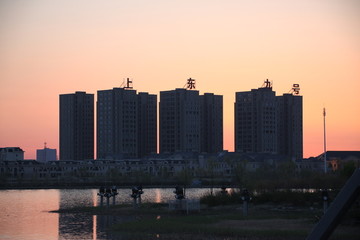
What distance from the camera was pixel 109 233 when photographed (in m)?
33.9

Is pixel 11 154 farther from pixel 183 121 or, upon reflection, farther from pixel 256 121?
pixel 256 121

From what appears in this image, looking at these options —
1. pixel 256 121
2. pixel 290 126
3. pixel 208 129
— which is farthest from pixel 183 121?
pixel 290 126

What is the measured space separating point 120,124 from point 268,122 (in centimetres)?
4100

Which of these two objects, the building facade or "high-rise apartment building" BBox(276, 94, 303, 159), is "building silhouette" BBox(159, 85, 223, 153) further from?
the building facade

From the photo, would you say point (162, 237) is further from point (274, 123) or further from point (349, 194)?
point (274, 123)

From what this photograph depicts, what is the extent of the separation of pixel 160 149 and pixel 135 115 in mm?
12026

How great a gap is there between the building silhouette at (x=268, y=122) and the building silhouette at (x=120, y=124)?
28.1 metres

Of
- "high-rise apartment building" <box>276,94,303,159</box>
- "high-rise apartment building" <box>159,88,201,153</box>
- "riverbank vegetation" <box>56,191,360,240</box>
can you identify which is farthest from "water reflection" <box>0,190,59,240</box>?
"high-rise apartment building" <box>276,94,303,159</box>

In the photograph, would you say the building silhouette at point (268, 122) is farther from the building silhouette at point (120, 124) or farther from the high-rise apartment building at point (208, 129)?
the building silhouette at point (120, 124)

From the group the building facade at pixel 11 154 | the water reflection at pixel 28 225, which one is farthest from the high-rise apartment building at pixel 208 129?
the water reflection at pixel 28 225

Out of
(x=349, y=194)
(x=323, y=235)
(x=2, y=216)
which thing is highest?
(x=349, y=194)

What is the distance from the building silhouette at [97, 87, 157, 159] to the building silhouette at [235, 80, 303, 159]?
2807cm

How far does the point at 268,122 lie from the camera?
184375 mm

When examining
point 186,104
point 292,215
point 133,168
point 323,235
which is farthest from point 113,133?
point 323,235
